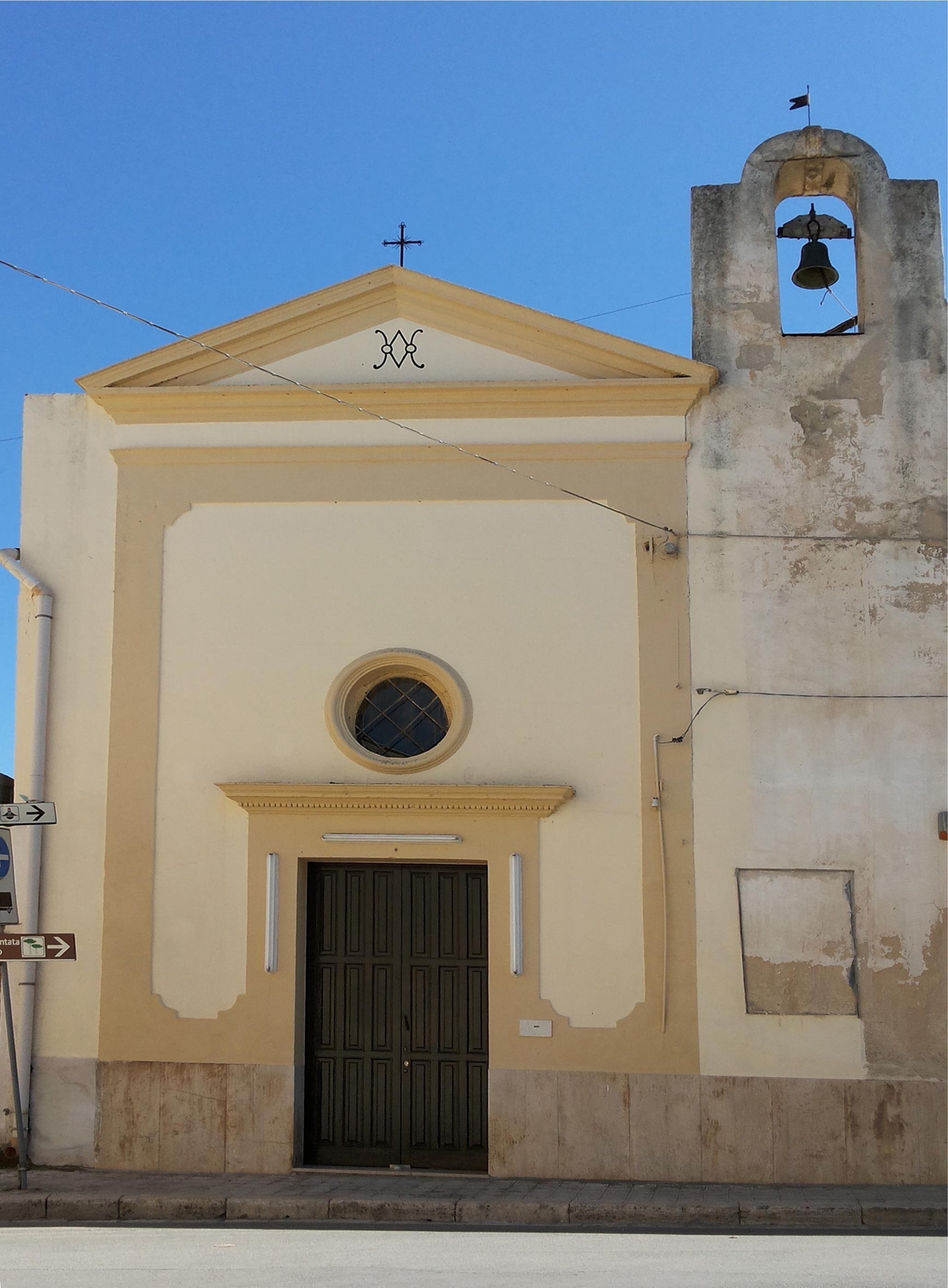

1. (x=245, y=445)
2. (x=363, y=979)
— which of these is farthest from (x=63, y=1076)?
(x=245, y=445)

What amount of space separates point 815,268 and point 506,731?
4915mm

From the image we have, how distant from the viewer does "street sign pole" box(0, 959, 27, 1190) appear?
34.4 feet

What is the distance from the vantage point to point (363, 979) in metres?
11.8

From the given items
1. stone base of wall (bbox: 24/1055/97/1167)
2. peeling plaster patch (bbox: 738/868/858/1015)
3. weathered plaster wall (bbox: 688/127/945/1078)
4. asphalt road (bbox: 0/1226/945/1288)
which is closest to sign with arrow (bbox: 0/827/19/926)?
stone base of wall (bbox: 24/1055/97/1167)

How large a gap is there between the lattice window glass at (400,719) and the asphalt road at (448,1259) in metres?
3.99

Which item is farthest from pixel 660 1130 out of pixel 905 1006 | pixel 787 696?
pixel 787 696

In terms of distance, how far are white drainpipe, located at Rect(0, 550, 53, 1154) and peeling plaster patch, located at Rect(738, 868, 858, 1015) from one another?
5.87 m

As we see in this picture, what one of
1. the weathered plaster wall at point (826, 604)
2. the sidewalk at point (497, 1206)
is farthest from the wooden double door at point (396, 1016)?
the weathered plaster wall at point (826, 604)

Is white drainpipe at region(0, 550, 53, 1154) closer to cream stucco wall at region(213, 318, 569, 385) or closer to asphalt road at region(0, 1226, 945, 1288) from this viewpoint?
asphalt road at region(0, 1226, 945, 1288)

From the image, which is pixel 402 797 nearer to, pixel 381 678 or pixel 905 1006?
pixel 381 678

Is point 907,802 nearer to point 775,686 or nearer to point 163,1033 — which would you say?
point 775,686

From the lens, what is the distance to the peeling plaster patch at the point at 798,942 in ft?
36.9

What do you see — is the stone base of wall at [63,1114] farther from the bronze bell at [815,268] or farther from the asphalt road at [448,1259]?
the bronze bell at [815,268]

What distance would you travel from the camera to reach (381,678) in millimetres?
12125
